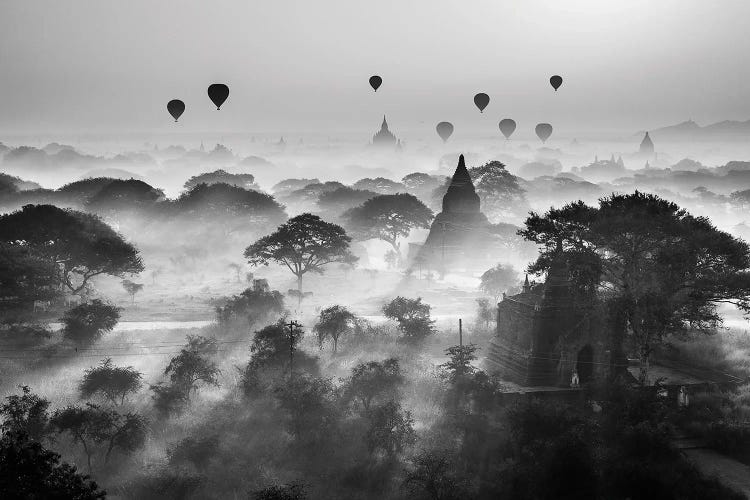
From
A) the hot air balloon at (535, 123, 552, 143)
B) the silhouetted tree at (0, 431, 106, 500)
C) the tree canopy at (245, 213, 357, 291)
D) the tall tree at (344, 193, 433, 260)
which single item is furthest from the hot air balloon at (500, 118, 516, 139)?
the silhouetted tree at (0, 431, 106, 500)

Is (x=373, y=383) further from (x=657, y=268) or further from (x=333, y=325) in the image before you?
(x=657, y=268)

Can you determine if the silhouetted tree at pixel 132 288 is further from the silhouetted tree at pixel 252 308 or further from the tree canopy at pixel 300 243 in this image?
the silhouetted tree at pixel 252 308

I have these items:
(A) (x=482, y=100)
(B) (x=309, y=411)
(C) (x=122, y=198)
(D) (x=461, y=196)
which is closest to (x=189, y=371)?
(B) (x=309, y=411)

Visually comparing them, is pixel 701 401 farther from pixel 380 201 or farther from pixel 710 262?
pixel 380 201

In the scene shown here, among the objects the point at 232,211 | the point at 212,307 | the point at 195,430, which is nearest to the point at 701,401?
the point at 195,430

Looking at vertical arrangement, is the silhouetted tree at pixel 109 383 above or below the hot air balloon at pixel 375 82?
below

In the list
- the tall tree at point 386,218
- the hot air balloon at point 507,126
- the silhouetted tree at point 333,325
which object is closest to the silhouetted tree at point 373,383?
the silhouetted tree at point 333,325

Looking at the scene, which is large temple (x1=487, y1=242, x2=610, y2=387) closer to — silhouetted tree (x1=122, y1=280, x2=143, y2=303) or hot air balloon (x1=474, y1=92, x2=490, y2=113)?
silhouetted tree (x1=122, y1=280, x2=143, y2=303)
